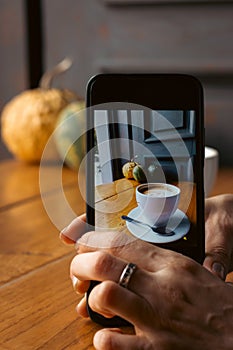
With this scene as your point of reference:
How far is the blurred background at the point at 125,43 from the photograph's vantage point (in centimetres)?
134

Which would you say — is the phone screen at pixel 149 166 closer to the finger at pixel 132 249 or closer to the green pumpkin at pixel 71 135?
the finger at pixel 132 249

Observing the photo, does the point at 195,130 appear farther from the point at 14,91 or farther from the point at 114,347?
the point at 14,91

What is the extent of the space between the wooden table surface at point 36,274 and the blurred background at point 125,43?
0.29 metres

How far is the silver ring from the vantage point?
478mm

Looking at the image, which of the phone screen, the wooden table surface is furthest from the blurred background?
the phone screen

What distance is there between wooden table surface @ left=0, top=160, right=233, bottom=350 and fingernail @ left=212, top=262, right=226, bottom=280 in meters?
0.11

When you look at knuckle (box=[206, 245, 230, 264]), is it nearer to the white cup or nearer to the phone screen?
the phone screen

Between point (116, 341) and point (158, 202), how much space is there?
121 millimetres

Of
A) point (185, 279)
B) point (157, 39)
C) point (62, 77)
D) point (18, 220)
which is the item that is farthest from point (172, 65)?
point (185, 279)

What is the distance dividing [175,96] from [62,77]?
953mm

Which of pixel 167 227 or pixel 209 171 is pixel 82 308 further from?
pixel 209 171

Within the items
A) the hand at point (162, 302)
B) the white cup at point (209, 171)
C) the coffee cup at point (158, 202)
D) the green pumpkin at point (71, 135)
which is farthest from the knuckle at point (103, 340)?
the green pumpkin at point (71, 135)

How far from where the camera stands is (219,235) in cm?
62

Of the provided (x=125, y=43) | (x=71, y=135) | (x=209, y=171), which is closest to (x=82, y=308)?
(x=209, y=171)
